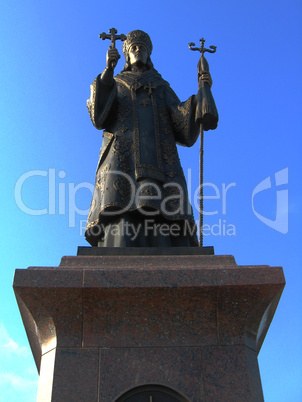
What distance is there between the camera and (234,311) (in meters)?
5.21

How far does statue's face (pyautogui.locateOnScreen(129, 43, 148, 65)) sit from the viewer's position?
8367mm

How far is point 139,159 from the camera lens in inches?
275

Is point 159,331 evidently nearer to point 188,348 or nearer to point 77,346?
point 188,348

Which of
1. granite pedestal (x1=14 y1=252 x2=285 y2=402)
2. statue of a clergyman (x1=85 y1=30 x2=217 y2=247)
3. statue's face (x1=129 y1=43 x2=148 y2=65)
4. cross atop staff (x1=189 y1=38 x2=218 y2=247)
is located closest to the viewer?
granite pedestal (x1=14 y1=252 x2=285 y2=402)

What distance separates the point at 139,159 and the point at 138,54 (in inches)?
83.9

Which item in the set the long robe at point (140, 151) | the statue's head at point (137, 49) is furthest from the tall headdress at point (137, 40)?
the long robe at point (140, 151)

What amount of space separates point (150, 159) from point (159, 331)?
253 centimetres

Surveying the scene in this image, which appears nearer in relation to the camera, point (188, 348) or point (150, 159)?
point (188, 348)

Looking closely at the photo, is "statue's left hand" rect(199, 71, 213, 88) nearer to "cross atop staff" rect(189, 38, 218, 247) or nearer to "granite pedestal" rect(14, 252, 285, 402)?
"cross atop staff" rect(189, 38, 218, 247)

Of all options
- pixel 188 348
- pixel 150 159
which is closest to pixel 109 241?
pixel 150 159

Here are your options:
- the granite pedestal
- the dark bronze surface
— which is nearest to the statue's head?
the granite pedestal

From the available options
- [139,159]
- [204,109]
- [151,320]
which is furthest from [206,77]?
[151,320]

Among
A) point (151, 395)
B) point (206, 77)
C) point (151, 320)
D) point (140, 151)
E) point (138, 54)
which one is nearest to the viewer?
point (151, 395)

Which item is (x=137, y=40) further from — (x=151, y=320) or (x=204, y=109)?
(x=151, y=320)
